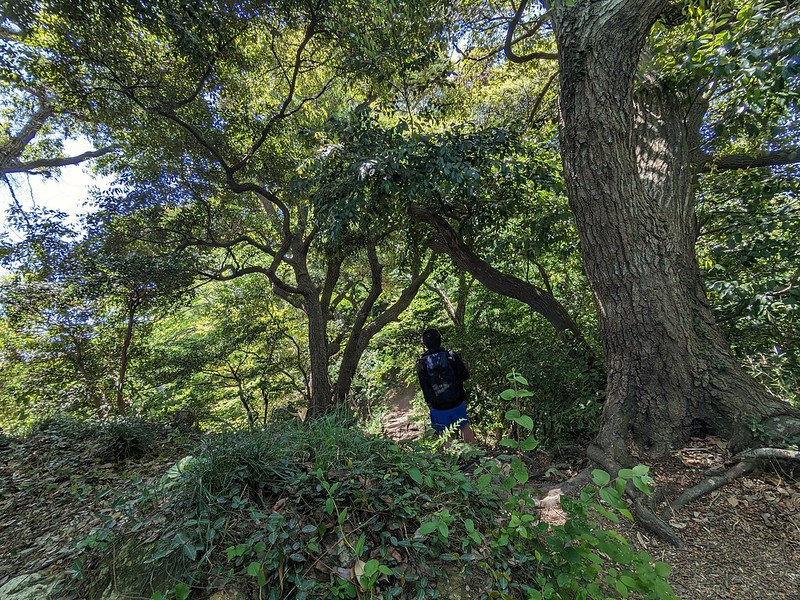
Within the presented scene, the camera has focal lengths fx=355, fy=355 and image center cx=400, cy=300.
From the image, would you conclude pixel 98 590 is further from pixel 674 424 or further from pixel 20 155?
pixel 20 155

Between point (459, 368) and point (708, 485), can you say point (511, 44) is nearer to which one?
point (459, 368)

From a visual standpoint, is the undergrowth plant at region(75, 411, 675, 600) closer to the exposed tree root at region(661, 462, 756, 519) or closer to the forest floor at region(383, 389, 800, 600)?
the forest floor at region(383, 389, 800, 600)

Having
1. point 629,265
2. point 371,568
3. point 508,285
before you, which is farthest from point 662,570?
point 508,285

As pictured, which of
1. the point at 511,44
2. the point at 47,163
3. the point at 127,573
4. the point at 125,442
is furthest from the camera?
the point at 47,163

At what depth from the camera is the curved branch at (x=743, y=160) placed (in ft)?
12.8

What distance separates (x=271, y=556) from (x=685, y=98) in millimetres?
5140

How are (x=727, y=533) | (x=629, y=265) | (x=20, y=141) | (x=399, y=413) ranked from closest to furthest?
(x=727, y=533) → (x=629, y=265) → (x=399, y=413) → (x=20, y=141)

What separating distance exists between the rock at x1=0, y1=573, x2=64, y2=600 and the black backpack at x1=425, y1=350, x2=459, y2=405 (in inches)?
126

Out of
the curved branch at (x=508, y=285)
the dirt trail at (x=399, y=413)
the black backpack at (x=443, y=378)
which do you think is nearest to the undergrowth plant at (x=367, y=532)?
the black backpack at (x=443, y=378)

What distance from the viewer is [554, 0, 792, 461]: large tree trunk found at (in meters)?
2.75

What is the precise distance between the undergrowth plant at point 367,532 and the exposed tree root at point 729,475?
87cm

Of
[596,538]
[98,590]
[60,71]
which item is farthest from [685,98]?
[60,71]

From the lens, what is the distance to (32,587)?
62.0 inches

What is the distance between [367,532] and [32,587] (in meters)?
1.48
